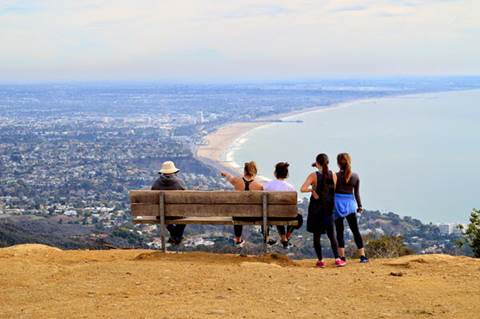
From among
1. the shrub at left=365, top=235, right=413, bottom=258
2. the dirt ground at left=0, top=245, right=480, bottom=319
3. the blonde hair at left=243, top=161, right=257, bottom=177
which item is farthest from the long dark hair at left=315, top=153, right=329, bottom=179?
the shrub at left=365, top=235, right=413, bottom=258

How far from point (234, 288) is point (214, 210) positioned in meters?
2.04

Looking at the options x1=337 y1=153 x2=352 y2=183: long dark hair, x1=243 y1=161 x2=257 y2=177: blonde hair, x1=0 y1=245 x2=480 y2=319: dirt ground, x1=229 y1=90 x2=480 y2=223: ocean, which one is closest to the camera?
x1=0 y1=245 x2=480 y2=319: dirt ground

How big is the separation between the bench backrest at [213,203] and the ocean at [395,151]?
1514 inches

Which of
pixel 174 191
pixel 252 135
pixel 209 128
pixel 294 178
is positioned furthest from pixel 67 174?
pixel 174 191

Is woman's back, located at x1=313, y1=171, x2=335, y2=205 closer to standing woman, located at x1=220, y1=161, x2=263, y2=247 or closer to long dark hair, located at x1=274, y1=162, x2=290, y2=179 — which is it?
long dark hair, located at x1=274, y1=162, x2=290, y2=179

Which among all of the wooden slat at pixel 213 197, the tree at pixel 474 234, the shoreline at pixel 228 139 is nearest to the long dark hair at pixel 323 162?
the wooden slat at pixel 213 197

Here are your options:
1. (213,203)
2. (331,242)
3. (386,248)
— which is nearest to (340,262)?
(331,242)

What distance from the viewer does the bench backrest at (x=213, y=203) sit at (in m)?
8.81

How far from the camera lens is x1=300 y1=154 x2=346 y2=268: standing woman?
28.0 feet

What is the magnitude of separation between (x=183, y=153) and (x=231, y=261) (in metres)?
65.1

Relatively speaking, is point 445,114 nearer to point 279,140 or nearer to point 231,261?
point 279,140

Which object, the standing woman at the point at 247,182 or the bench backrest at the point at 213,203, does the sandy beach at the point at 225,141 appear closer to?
the standing woman at the point at 247,182

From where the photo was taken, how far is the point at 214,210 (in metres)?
8.97

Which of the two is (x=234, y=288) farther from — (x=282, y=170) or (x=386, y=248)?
(x=386, y=248)
